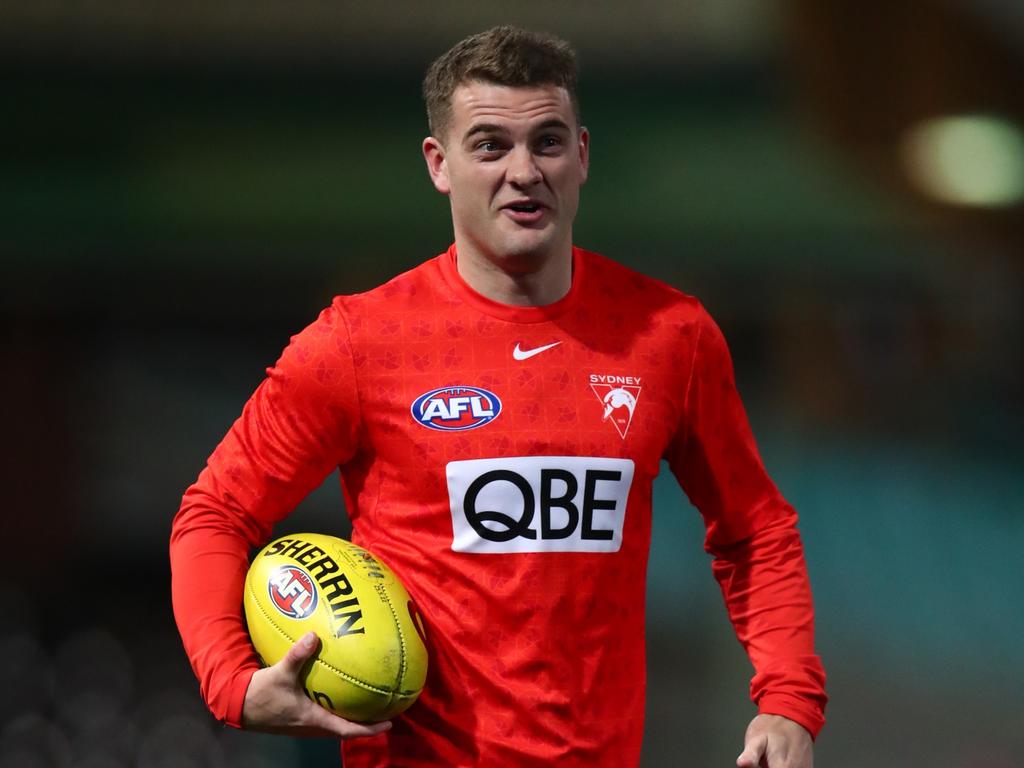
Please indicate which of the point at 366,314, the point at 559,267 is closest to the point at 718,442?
the point at 559,267

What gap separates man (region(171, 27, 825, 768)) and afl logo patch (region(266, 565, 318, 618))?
90mm

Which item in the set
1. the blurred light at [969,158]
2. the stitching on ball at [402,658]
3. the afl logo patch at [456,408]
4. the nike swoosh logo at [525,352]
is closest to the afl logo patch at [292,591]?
the stitching on ball at [402,658]

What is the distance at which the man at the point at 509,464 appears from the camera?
211 centimetres

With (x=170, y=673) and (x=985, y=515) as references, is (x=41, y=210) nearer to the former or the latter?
(x=170, y=673)

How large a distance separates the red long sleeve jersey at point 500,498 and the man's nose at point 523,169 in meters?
0.22

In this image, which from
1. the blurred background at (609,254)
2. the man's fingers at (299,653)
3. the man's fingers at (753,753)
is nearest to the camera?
the man's fingers at (299,653)

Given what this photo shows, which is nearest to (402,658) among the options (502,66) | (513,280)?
(513,280)

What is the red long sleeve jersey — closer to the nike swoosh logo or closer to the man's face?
the nike swoosh logo

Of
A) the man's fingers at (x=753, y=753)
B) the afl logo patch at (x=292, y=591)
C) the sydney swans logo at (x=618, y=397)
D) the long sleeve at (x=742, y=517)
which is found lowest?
the man's fingers at (x=753, y=753)

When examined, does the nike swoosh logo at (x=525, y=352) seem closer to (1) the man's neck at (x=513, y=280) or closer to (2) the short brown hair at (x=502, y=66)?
(1) the man's neck at (x=513, y=280)

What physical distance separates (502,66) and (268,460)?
75 centimetres

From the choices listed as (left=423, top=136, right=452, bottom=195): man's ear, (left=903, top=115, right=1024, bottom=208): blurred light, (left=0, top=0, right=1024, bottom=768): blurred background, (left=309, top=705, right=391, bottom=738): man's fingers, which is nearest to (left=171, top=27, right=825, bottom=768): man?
(left=423, top=136, right=452, bottom=195): man's ear

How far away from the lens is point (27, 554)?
15.9 ft

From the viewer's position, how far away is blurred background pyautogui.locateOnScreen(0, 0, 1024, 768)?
4.81 meters
